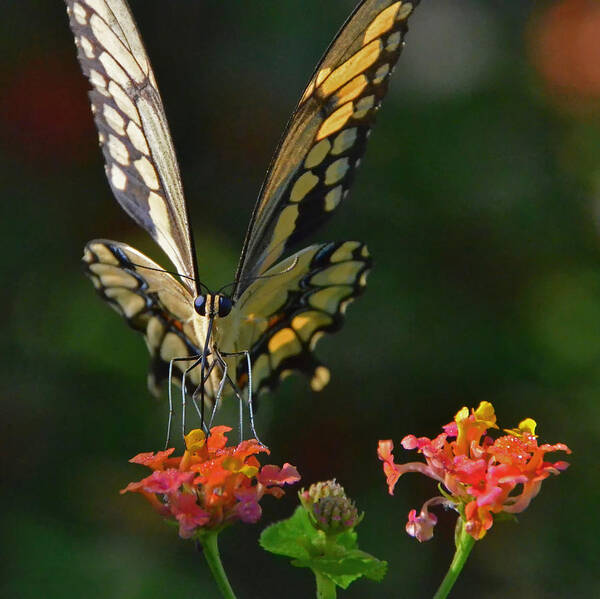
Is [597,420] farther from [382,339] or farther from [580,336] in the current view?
[382,339]

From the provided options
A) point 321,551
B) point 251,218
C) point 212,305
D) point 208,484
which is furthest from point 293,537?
point 251,218

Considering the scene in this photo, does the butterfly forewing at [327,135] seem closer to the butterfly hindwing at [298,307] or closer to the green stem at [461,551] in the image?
the butterfly hindwing at [298,307]

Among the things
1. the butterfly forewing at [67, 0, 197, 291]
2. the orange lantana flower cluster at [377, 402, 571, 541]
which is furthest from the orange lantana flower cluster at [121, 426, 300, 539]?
the butterfly forewing at [67, 0, 197, 291]

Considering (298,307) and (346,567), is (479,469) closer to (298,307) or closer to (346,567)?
(346,567)

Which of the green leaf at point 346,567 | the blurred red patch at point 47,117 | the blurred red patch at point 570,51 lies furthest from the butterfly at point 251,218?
the blurred red patch at point 570,51

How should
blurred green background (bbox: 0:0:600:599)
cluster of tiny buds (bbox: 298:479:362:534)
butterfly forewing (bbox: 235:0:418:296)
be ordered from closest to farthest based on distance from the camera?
cluster of tiny buds (bbox: 298:479:362:534)
butterfly forewing (bbox: 235:0:418:296)
blurred green background (bbox: 0:0:600:599)

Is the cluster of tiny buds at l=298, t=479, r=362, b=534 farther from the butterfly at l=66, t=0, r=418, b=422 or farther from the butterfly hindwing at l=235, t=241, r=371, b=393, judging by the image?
the butterfly hindwing at l=235, t=241, r=371, b=393
